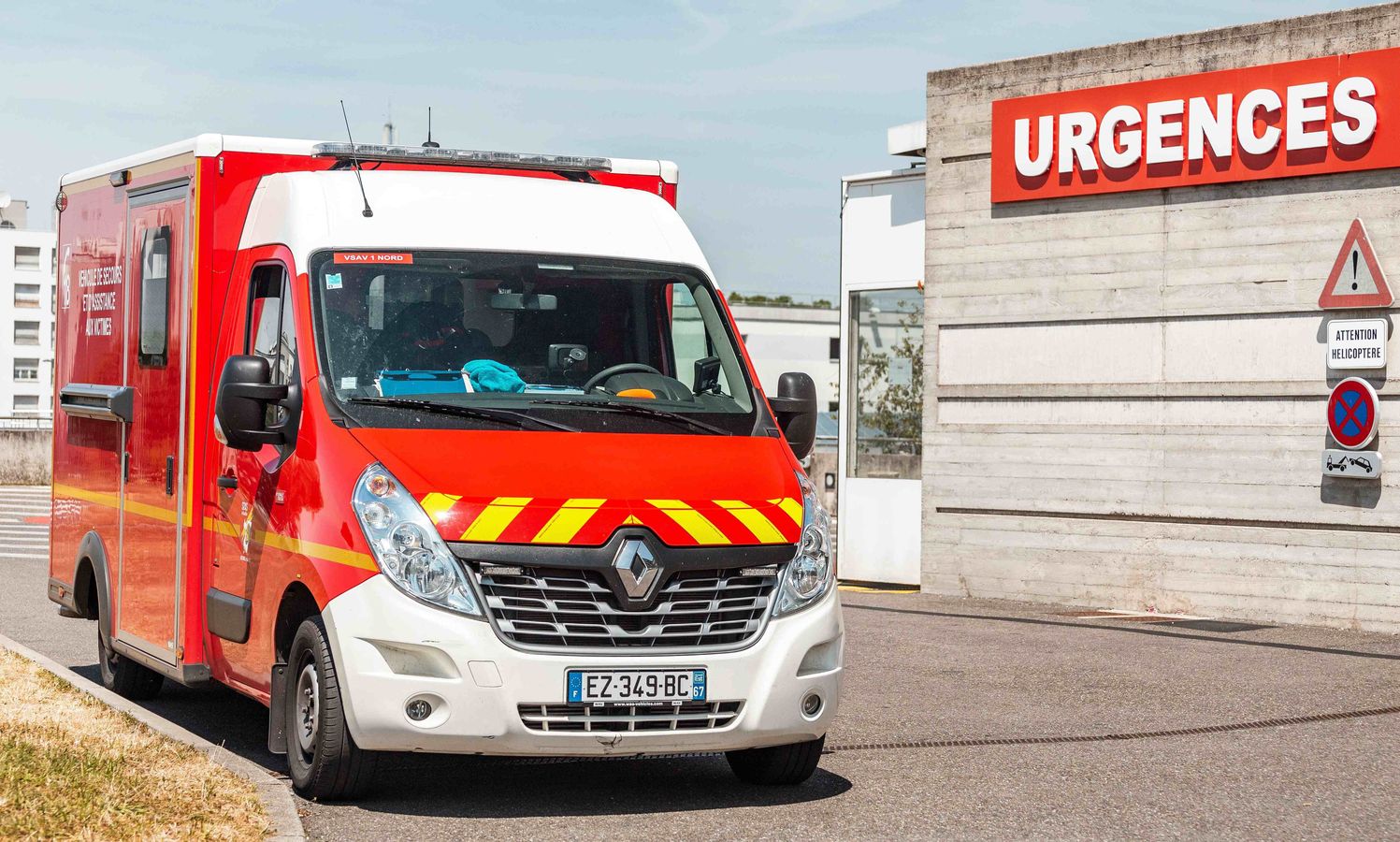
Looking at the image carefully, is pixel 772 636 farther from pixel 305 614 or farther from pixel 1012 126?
pixel 1012 126

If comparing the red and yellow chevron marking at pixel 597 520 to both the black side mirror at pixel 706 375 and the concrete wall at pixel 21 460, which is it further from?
the concrete wall at pixel 21 460

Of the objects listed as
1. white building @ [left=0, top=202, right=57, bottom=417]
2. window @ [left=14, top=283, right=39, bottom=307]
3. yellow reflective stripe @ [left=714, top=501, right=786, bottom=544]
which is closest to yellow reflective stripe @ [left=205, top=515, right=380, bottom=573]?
yellow reflective stripe @ [left=714, top=501, right=786, bottom=544]

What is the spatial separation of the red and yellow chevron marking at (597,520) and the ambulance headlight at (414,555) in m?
0.06

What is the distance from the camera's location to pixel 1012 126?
56.9ft

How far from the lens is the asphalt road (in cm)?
694

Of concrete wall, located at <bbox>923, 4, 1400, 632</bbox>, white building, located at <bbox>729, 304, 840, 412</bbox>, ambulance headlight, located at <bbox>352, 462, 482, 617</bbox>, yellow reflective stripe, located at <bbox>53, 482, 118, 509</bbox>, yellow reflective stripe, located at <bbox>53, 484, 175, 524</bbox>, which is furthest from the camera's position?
white building, located at <bbox>729, 304, 840, 412</bbox>

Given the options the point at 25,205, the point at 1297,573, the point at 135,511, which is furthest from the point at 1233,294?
the point at 25,205

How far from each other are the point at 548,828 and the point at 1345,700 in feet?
18.5

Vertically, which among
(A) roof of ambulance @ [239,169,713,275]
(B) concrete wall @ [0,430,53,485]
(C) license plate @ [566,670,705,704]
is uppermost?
(A) roof of ambulance @ [239,169,713,275]

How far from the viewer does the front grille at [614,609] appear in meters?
6.68

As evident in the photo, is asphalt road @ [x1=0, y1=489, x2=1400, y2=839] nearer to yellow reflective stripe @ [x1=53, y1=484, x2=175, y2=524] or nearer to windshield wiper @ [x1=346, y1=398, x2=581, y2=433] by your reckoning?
yellow reflective stripe @ [x1=53, y1=484, x2=175, y2=524]

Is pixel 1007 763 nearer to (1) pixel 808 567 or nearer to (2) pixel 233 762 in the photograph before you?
(1) pixel 808 567

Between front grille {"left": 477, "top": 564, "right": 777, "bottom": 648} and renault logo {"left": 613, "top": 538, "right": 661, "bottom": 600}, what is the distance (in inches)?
2.6

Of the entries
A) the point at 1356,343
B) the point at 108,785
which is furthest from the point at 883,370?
the point at 108,785
